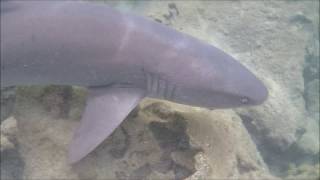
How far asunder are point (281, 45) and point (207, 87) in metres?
2.96

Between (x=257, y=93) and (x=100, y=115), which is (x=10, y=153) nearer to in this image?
(x=100, y=115)

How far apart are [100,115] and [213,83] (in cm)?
107

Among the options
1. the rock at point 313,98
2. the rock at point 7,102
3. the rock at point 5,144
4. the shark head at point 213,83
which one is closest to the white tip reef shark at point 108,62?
the shark head at point 213,83

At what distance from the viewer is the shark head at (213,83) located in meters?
3.95

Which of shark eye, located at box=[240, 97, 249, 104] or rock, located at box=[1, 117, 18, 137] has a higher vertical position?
shark eye, located at box=[240, 97, 249, 104]

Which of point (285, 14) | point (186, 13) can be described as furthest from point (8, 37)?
point (285, 14)

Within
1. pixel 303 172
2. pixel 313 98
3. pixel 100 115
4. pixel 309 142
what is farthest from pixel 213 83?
pixel 313 98

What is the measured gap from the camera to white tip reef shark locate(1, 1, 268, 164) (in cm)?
369

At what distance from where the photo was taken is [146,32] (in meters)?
3.99

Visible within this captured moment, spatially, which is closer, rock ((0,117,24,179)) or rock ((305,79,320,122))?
rock ((0,117,24,179))

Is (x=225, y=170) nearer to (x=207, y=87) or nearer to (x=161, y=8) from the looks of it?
(x=207, y=87)

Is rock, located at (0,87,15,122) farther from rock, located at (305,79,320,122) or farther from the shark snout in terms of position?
rock, located at (305,79,320,122)

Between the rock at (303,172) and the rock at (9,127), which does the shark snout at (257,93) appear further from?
the rock at (303,172)

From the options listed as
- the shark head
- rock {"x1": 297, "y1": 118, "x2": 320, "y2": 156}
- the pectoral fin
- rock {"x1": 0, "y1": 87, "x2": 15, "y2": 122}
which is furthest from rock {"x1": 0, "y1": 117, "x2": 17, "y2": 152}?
rock {"x1": 297, "y1": 118, "x2": 320, "y2": 156}
